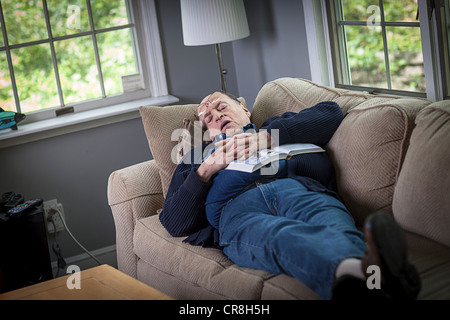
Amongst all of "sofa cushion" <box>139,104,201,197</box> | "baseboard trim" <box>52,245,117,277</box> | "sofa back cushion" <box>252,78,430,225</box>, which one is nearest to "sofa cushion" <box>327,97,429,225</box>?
"sofa back cushion" <box>252,78,430,225</box>

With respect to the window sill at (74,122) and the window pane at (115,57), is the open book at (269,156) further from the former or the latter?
the window pane at (115,57)

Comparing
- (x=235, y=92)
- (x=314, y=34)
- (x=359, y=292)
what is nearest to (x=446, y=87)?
(x=314, y=34)

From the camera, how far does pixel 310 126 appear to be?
215cm

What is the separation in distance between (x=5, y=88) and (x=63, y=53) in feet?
1.28

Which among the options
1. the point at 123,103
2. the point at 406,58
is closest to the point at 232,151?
the point at 406,58

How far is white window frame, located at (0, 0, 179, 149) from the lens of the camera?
3164mm

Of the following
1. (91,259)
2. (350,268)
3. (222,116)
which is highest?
(222,116)

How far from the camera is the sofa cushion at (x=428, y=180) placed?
67.1 inches

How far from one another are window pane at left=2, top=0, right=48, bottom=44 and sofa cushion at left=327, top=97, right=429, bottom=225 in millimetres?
2028

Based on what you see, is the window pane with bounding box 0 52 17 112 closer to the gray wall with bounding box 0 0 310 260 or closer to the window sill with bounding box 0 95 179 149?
the window sill with bounding box 0 95 179 149

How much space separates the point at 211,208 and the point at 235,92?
1732 mm

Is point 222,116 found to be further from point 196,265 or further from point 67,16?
point 67,16

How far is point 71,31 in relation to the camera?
10.9ft

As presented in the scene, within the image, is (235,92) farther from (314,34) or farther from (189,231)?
(189,231)
